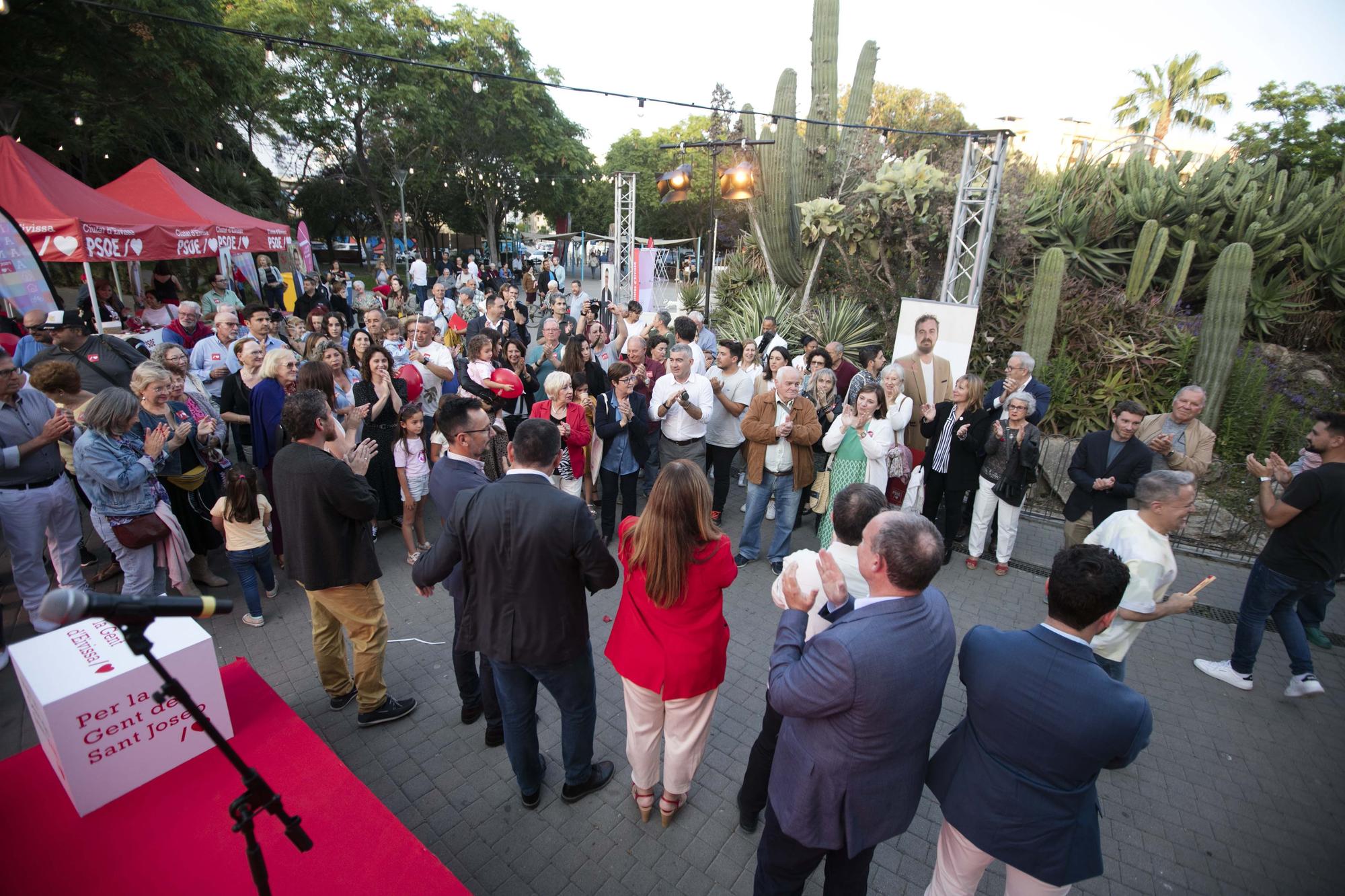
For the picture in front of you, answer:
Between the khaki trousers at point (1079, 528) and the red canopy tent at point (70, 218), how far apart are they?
390 inches

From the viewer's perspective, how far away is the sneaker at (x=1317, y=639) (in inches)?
189

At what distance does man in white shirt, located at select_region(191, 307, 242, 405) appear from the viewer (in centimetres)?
607

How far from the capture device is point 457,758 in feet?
11.0

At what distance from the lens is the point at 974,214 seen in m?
8.83

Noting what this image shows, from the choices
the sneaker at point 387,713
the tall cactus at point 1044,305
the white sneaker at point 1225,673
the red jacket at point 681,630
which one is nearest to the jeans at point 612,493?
the sneaker at point 387,713

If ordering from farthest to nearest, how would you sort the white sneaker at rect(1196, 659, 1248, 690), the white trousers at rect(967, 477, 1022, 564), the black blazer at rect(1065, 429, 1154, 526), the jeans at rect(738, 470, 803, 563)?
the white trousers at rect(967, 477, 1022, 564), the jeans at rect(738, 470, 803, 563), the black blazer at rect(1065, 429, 1154, 526), the white sneaker at rect(1196, 659, 1248, 690)

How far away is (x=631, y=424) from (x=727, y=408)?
3.11 feet

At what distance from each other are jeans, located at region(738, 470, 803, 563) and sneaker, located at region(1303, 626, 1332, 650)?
3997 millimetres

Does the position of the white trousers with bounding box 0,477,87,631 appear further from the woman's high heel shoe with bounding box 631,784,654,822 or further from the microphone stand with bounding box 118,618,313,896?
the woman's high heel shoe with bounding box 631,784,654,822

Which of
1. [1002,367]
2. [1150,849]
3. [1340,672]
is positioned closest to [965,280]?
[1002,367]

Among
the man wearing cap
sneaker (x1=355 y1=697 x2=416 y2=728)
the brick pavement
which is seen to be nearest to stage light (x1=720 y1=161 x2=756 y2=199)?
the brick pavement

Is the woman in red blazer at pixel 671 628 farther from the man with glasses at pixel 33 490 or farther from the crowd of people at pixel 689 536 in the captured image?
the man with glasses at pixel 33 490

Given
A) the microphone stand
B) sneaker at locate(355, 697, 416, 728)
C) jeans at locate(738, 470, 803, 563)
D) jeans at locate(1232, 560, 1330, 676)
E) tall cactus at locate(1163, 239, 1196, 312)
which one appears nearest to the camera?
the microphone stand

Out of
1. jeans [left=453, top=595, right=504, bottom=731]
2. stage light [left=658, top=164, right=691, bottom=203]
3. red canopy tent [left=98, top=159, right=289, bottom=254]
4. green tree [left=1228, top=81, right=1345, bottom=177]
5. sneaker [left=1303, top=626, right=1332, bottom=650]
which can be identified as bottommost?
sneaker [left=1303, top=626, right=1332, bottom=650]
